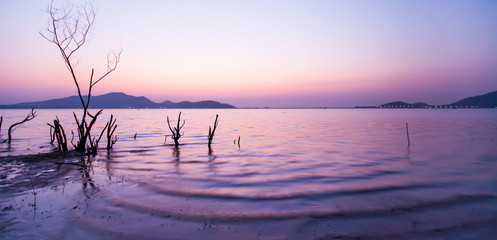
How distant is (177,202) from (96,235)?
259 centimetres

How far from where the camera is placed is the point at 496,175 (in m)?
11.1

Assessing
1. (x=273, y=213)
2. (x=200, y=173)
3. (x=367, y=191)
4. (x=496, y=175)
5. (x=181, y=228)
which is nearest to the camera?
(x=181, y=228)

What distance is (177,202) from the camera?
25.6ft

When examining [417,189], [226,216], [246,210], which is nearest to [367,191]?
[417,189]

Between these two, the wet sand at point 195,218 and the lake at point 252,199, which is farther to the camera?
the lake at point 252,199

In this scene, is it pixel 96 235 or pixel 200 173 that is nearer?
pixel 96 235

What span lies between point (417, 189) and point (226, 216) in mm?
6786

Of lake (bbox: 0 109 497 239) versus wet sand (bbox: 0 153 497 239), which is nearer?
wet sand (bbox: 0 153 497 239)

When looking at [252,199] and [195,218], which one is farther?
[252,199]

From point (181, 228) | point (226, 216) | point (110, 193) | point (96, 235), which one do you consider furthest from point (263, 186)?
point (96, 235)

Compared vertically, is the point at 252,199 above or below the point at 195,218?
below

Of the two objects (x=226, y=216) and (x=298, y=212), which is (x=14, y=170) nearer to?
(x=226, y=216)

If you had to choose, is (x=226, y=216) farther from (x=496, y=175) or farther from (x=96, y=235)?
(x=496, y=175)

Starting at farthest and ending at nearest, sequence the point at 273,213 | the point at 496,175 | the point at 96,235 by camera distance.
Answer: the point at 496,175 → the point at 273,213 → the point at 96,235
